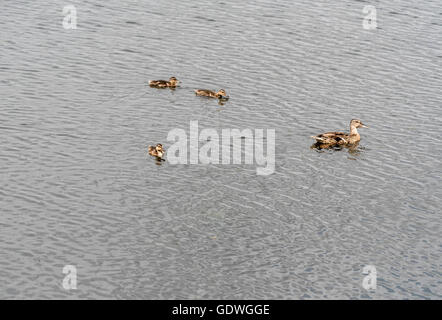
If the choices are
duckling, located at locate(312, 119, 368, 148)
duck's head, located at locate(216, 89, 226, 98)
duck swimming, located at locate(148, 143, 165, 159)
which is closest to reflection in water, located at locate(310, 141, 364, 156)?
duckling, located at locate(312, 119, 368, 148)

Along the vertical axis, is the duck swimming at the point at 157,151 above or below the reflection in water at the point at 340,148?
below

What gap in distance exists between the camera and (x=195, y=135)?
35.7 metres

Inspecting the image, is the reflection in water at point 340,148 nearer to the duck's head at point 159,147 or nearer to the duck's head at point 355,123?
the duck's head at point 355,123

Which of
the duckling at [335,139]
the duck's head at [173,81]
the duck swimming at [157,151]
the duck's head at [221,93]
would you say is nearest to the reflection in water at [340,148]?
the duckling at [335,139]

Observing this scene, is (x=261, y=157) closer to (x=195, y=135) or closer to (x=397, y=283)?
(x=195, y=135)

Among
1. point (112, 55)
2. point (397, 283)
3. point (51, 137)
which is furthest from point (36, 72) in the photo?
point (397, 283)

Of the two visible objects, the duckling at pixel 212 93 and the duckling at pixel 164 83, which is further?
the duckling at pixel 164 83

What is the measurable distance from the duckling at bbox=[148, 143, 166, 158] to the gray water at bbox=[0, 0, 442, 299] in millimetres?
660

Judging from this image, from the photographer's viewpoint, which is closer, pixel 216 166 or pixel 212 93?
pixel 216 166

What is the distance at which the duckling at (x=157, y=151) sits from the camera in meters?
32.7

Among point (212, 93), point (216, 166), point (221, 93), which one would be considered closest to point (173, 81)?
point (212, 93)

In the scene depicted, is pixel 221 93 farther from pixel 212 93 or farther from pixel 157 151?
pixel 157 151

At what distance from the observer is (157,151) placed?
32.8m

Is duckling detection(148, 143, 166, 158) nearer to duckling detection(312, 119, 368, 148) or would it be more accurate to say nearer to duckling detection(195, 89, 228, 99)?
duckling detection(312, 119, 368, 148)
